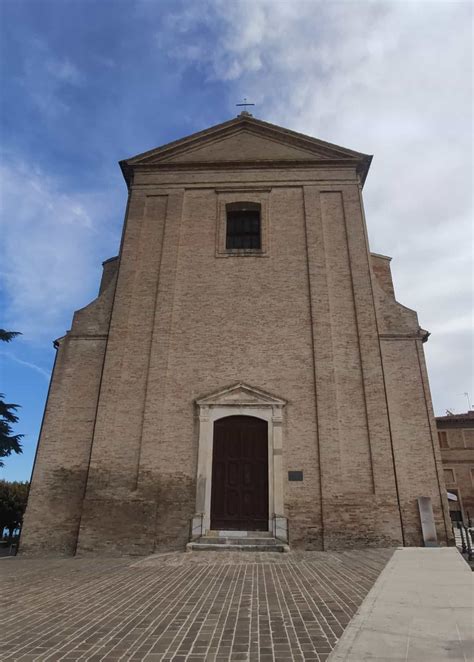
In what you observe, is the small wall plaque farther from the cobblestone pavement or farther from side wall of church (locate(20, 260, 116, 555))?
side wall of church (locate(20, 260, 116, 555))

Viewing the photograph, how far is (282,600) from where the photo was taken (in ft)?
15.0

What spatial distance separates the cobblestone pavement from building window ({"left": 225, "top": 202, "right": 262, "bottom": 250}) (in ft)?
29.2

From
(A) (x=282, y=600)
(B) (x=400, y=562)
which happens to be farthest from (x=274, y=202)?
(A) (x=282, y=600)

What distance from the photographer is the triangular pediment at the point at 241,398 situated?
10.3m

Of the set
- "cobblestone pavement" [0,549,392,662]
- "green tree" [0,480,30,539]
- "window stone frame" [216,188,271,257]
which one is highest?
"window stone frame" [216,188,271,257]

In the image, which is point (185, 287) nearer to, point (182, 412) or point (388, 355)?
point (182, 412)

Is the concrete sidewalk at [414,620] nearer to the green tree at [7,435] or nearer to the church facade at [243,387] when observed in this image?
the church facade at [243,387]

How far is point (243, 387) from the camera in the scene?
10.5 metres

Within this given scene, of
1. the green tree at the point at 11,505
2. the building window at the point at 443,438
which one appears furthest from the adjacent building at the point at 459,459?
the green tree at the point at 11,505

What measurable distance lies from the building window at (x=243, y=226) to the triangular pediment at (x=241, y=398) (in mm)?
4742

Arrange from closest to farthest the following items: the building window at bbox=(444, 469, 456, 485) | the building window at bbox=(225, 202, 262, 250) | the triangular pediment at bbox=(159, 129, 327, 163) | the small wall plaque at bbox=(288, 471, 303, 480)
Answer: the small wall plaque at bbox=(288, 471, 303, 480) → the building window at bbox=(225, 202, 262, 250) → the triangular pediment at bbox=(159, 129, 327, 163) → the building window at bbox=(444, 469, 456, 485)

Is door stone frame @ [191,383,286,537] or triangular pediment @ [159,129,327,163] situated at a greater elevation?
triangular pediment @ [159,129,327,163]

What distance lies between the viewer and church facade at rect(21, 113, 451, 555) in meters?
9.34

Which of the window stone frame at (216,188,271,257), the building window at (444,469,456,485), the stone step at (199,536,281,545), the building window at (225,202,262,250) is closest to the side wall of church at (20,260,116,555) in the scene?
the stone step at (199,536,281,545)
